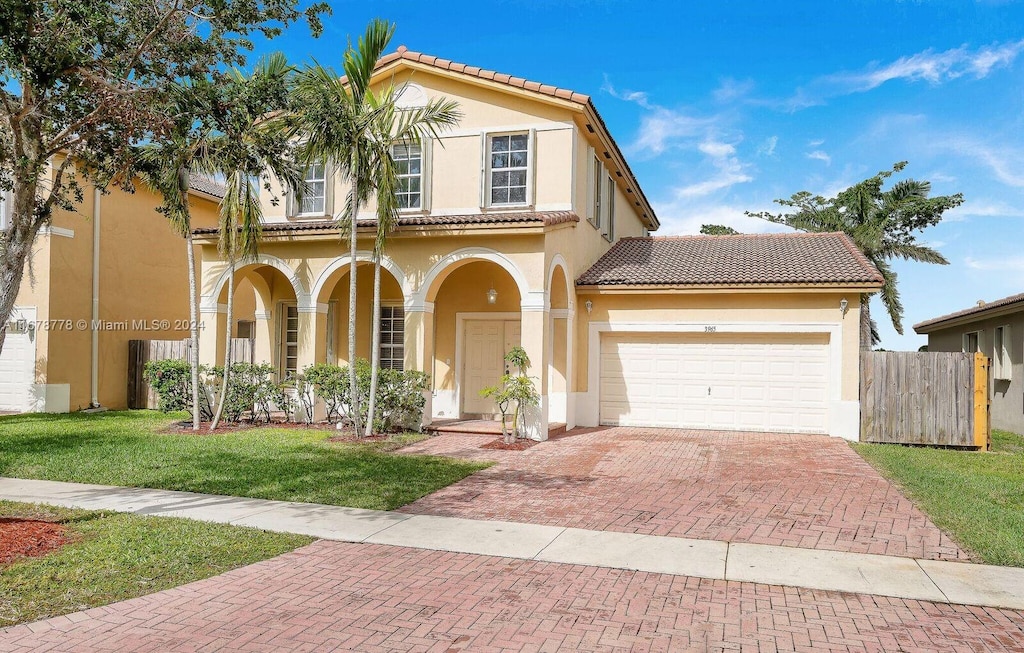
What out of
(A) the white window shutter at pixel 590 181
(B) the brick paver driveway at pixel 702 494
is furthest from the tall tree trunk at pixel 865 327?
(B) the brick paver driveway at pixel 702 494

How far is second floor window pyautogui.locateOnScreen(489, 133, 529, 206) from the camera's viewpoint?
15828 mm

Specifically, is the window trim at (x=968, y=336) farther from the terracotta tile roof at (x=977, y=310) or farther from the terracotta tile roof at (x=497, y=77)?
the terracotta tile roof at (x=497, y=77)

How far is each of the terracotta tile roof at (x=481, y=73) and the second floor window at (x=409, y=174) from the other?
191 centimetres

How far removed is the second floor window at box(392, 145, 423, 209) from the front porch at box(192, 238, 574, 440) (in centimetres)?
172

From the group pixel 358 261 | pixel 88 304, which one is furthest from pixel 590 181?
pixel 88 304

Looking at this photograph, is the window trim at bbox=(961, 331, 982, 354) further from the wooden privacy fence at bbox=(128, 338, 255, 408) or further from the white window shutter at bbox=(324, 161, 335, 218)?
the wooden privacy fence at bbox=(128, 338, 255, 408)

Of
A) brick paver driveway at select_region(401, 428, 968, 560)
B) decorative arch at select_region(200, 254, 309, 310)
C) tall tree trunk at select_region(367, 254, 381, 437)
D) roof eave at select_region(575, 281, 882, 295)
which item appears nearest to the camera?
brick paver driveway at select_region(401, 428, 968, 560)

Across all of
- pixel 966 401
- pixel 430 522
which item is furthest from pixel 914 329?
pixel 430 522

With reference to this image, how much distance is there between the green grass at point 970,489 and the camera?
704 cm

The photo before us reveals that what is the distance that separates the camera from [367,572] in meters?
5.98

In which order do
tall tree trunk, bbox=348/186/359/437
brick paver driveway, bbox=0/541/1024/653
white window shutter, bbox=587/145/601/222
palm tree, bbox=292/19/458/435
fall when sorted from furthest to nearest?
white window shutter, bbox=587/145/601/222, tall tree trunk, bbox=348/186/359/437, palm tree, bbox=292/19/458/435, brick paver driveway, bbox=0/541/1024/653

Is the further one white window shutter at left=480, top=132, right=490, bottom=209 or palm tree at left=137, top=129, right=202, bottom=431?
white window shutter at left=480, top=132, right=490, bottom=209

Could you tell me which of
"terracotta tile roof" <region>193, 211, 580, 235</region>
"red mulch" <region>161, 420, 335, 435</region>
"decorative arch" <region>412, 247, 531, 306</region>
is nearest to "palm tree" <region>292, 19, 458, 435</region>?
"terracotta tile roof" <region>193, 211, 580, 235</region>

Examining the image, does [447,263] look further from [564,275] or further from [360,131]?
[360,131]
